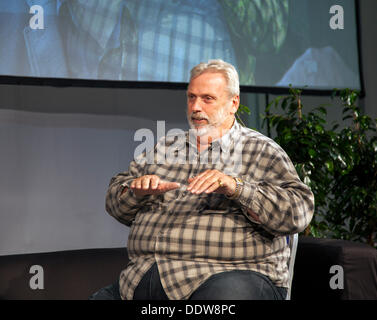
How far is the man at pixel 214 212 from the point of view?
1.40 meters

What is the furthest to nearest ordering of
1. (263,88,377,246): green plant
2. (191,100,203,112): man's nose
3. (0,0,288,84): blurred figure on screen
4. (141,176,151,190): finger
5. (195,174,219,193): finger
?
(0,0,288,84): blurred figure on screen → (263,88,377,246): green plant → (191,100,203,112): man's nose → (141,176,151,190): finger → (195,174,219,193): finger

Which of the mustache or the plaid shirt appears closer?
the plaid shirt

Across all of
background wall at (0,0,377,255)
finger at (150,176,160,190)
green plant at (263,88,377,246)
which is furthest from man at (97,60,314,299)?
background wall at (0,0,377,255)

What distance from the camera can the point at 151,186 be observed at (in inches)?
56.2

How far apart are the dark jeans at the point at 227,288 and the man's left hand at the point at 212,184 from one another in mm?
239

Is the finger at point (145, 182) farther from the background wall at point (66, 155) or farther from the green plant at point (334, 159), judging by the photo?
the background wall at point (66, 155)

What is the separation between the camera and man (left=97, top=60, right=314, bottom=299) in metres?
1.40

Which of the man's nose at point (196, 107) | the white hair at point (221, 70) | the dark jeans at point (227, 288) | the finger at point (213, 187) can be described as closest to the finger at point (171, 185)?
the finger at point (213, 187)

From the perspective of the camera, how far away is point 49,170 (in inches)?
137

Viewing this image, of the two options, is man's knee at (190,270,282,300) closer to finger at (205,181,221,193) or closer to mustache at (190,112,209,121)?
finger at (205,181,221,193)

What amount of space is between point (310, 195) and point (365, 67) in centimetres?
306

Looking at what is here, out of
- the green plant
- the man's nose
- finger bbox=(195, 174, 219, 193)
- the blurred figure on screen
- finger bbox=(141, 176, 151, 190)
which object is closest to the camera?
finger bbox=(195, 174, 219, 193)

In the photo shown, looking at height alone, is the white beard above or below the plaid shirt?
above
